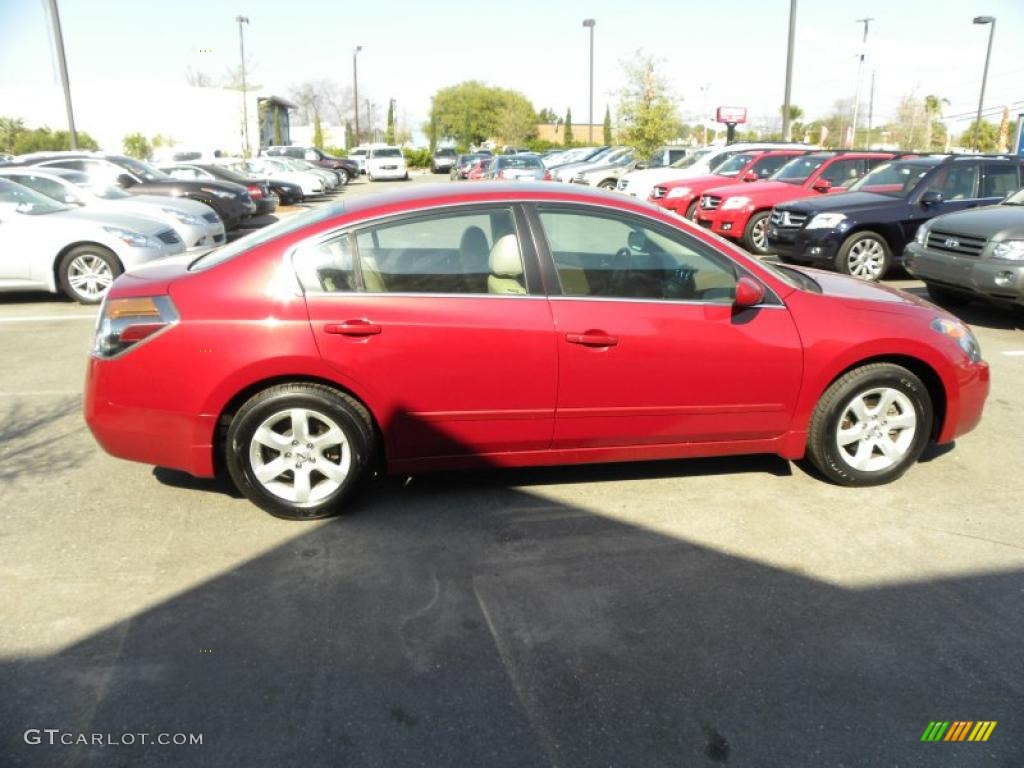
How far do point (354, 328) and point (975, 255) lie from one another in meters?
7.00

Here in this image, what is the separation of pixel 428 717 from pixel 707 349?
231cm

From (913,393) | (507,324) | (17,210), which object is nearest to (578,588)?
(507,324)

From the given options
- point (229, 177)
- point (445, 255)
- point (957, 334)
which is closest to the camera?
→ point (445, 255)

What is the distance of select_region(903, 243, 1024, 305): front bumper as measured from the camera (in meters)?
7.91

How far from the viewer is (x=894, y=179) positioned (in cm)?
1206

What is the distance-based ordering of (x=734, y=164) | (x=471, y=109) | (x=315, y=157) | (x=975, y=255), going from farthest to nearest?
(x=471, y=109) → (x=315, y=157) → (x=734, y=164) → (x=975, y=255)

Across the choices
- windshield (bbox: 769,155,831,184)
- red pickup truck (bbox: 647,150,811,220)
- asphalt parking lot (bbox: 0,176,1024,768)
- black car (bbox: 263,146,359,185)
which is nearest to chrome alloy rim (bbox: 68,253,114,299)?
asphalt parking lot (bbox: 0,176,1024,768)

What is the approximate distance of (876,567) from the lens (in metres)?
3.73

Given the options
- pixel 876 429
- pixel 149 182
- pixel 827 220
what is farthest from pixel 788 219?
pixel 149 182

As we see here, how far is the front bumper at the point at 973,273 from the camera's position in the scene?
7.91 metres

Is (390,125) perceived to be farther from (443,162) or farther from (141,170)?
(141,170)

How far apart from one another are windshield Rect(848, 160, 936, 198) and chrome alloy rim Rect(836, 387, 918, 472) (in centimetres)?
798

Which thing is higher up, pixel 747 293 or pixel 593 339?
pixel 747 293

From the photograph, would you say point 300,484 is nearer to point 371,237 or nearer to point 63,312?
point 371,237
